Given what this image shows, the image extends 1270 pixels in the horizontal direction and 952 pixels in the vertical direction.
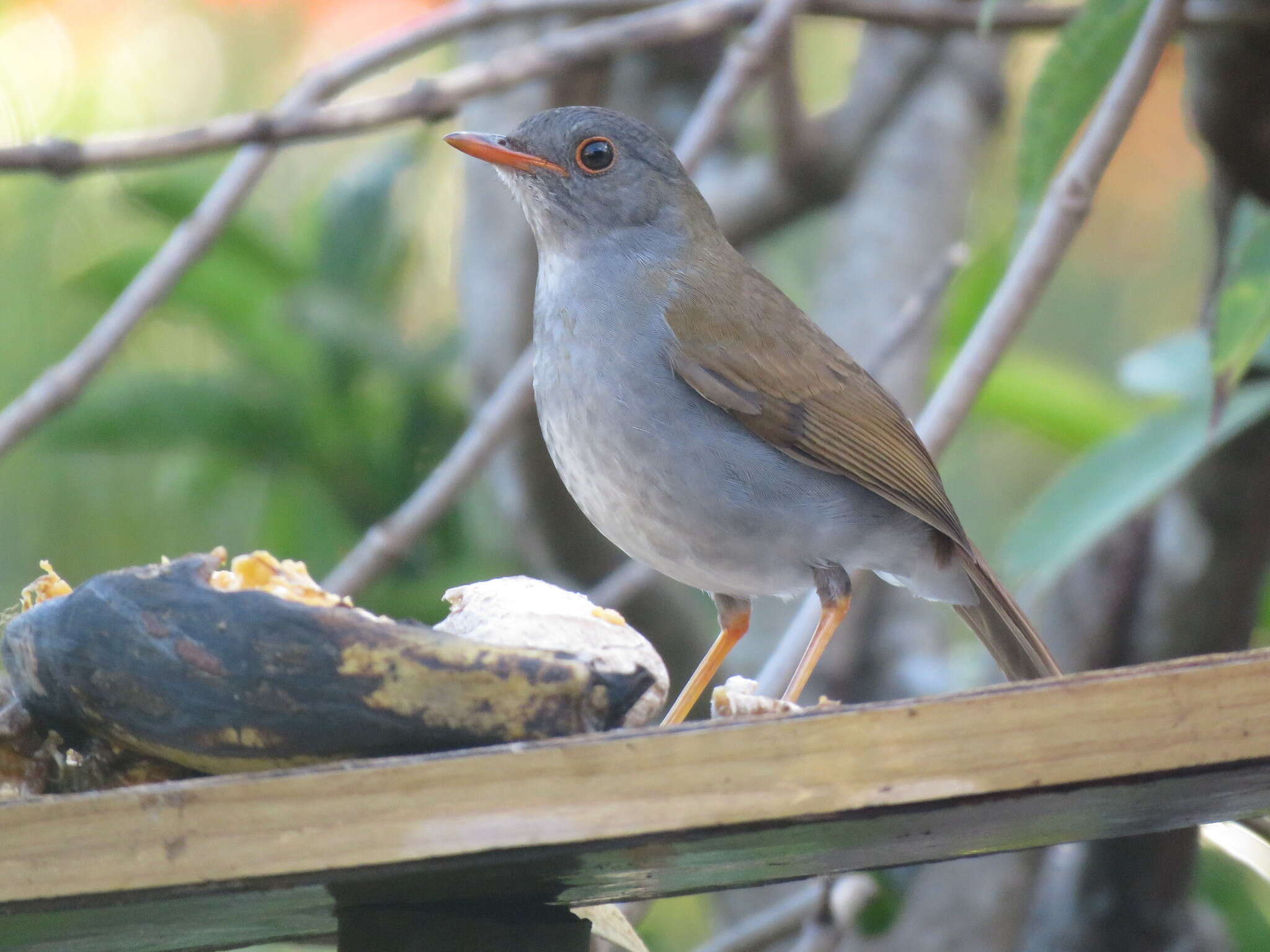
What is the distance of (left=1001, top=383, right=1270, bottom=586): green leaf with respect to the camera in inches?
145

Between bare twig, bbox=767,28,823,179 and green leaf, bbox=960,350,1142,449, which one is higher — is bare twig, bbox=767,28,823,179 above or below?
above

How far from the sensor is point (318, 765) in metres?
1.73

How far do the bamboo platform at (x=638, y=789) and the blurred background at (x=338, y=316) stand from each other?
2230mm

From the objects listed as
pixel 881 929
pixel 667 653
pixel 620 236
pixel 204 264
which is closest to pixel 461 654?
pixel 620 236

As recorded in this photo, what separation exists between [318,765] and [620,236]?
169cm

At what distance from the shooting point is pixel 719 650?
2.92 meters

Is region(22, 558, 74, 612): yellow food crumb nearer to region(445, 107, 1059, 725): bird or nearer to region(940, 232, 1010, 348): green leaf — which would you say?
region(445, 107, 1059, 725): bird

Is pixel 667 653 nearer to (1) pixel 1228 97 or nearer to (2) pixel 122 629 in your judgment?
(1) pixel 1228 97

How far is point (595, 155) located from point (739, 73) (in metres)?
0.75

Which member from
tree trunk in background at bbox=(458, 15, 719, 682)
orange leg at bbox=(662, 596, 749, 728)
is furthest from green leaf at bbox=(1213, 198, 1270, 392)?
tree trunk in background at bbox=(458, 15, 719, 682)

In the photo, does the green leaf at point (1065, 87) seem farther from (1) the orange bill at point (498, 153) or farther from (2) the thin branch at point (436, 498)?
(2) the thin branch at point (436, 498)

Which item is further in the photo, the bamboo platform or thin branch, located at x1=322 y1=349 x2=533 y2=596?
thin branch, located at x1=322 y1=349 x2=533 y2=596

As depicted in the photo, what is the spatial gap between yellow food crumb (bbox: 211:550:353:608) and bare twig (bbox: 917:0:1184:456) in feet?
5.34

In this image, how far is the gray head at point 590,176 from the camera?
3201 mm
